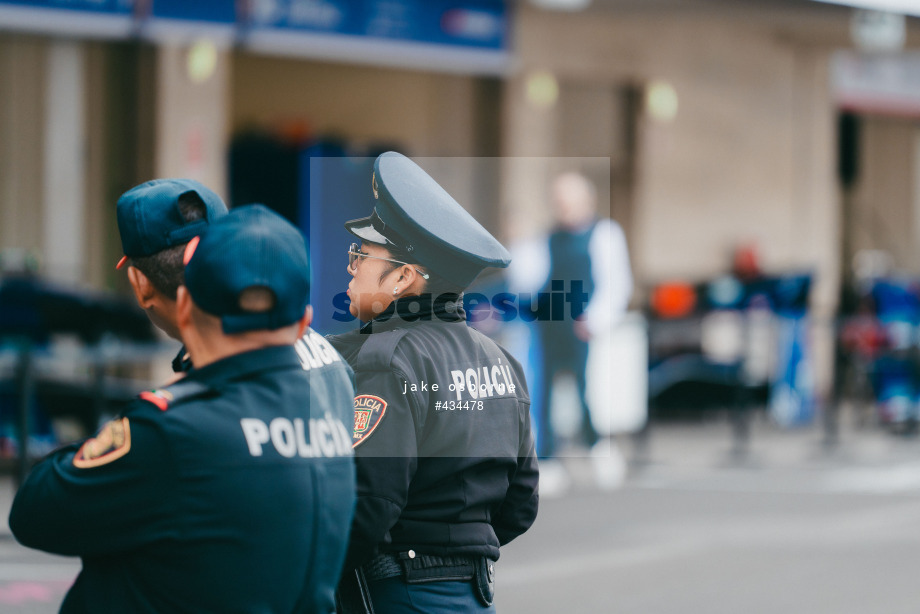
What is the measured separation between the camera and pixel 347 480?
2.33 metres

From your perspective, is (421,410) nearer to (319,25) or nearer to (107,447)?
(107,447)

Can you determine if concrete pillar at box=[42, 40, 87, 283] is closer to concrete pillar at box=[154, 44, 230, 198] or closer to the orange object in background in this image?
concrete pillar at box=[154, 44, 230, 198]

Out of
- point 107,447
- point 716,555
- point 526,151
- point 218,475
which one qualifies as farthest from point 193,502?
point 526,151

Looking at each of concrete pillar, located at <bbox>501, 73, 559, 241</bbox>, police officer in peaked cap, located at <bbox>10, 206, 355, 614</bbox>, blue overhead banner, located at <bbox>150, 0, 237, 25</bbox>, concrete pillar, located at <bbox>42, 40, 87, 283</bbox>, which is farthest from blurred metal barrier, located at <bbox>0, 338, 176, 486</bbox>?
police officer in peaked cap, located at <bbox>10, 206, 355, 614</bbox>

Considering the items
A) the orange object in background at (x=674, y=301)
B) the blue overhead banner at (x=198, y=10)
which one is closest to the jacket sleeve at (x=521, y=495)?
the blue overhead banner at (x=198, y=10)

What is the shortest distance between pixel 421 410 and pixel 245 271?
64cm

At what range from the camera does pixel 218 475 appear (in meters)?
2.09

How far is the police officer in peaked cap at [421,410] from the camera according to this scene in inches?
102

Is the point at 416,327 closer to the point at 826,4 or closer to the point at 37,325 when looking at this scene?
the point at 37,325

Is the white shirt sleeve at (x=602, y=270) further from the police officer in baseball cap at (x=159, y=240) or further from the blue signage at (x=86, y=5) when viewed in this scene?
the police officer in baseball cap at (x=159, y=240)

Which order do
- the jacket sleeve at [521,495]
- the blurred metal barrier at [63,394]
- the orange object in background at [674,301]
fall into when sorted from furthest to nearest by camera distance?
the orange object in background at [674,301]
the blurred metal barrier at [63,394]
the jacket sleeve at [521,495]

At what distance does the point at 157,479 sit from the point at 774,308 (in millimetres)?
11806

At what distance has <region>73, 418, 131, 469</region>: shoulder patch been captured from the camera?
207 centimetres

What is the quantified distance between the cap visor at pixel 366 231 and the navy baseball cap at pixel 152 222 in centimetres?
37
